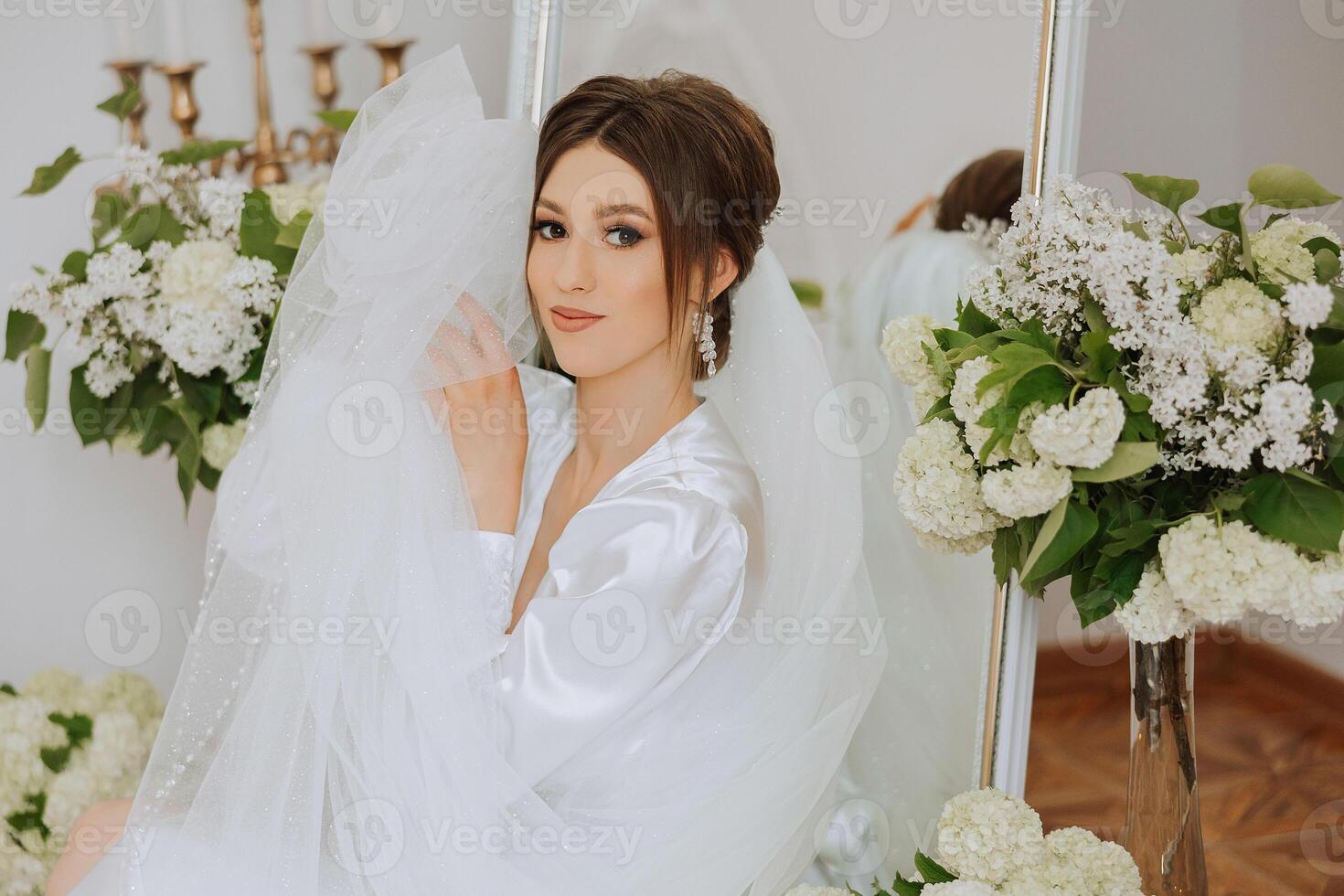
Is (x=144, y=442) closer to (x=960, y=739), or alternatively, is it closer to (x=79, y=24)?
(x=79, y=24)

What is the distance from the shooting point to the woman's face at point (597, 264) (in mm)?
1729

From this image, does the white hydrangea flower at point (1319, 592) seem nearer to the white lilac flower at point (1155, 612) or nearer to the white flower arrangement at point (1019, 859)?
the white lilac flower at point (1155, 612)

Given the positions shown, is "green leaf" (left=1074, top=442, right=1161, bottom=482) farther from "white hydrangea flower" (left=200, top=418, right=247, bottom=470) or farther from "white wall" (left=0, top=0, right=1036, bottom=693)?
"white hydrangea flower" (left=200, top=418, right=247, bottom=470)

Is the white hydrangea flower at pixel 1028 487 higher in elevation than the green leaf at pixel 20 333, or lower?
lower

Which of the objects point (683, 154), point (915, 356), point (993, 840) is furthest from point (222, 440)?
point (993, 840)

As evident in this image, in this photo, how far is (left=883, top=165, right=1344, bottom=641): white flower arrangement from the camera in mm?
1270

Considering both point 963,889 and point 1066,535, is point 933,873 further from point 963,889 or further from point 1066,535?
point 1066,535

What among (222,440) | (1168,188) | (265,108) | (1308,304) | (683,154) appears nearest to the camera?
(1308,304)

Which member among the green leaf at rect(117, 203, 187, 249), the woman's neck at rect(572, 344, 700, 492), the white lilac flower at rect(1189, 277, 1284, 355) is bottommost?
the woman's neck at rect(572, 344, 700, 492)

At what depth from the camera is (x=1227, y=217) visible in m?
1.35

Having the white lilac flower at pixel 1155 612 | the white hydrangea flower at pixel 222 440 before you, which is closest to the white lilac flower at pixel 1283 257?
the white lilac flower at pixel 1155 612

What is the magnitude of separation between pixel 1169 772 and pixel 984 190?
3.11 feet

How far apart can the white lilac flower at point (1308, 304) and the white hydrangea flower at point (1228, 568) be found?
0.23 meters

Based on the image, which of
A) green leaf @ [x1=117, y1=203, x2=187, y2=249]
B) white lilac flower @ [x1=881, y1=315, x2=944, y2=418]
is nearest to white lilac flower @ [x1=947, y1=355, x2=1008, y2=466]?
white lilac flower @ [x1=881, y1=315, x2=944, y2=418]
